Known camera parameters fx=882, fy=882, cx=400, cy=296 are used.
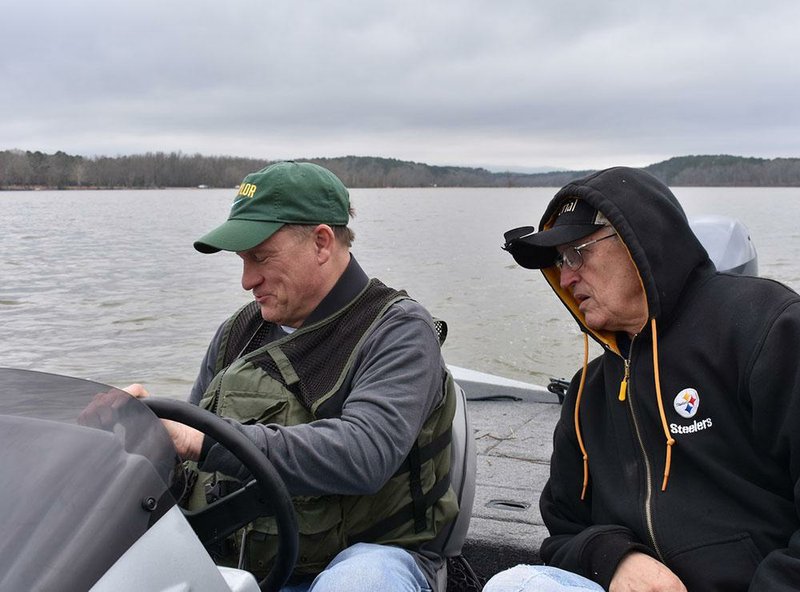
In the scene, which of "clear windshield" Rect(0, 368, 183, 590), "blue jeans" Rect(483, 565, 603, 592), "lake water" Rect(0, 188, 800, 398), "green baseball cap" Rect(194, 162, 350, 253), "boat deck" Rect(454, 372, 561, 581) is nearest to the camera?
"clear windshield" Rect(0, 368, 183, 590)

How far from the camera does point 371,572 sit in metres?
1.89

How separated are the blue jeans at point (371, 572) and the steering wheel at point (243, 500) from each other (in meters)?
0.12

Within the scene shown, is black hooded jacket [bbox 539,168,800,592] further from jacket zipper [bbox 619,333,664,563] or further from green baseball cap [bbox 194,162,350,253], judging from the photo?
green baseball cap [bbox 194,162,350,253]

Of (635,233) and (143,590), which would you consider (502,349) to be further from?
(143,590)

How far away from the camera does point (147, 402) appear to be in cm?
164

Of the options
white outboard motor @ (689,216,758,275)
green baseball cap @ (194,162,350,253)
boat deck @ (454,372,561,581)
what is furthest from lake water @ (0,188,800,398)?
green baseball cap @ (194,162,350,253)

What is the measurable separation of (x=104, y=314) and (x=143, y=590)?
13982 millimetres

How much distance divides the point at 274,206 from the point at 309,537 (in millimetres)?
832

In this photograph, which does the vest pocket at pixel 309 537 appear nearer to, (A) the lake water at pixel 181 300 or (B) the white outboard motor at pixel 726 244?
(B) the white outboard motor at pixel 726 244

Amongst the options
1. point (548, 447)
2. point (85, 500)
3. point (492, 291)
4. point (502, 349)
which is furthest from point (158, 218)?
point (85, 500)

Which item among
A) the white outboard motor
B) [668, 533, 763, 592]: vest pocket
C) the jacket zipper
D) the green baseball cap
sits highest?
the green baseball cap

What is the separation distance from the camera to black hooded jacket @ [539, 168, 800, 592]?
177cm

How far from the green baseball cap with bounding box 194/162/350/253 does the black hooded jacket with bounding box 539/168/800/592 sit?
2.00ft

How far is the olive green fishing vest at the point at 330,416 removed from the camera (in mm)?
2047
